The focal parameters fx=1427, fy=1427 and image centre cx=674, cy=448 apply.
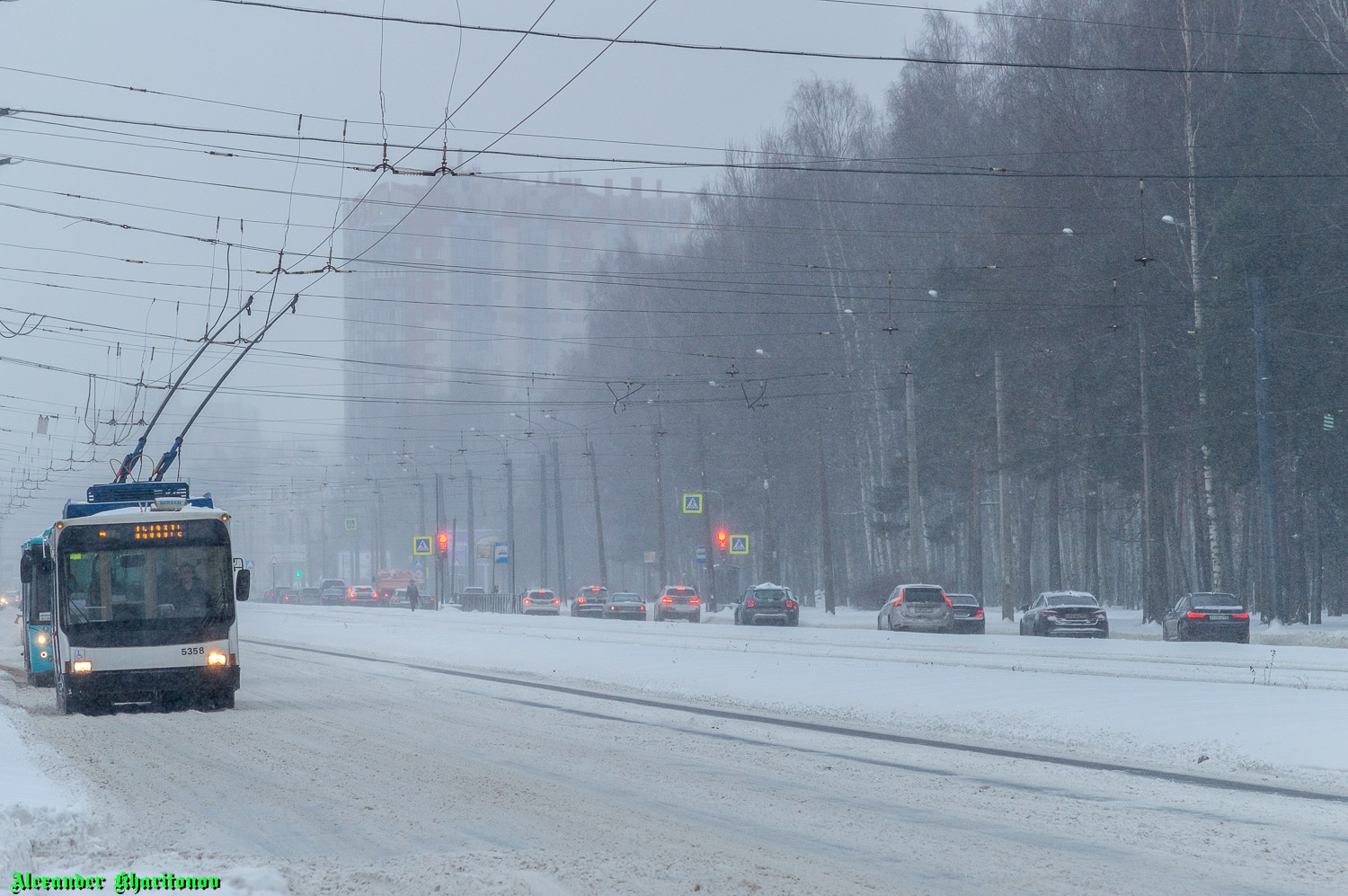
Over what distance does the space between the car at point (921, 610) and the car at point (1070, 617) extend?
10.1 ft

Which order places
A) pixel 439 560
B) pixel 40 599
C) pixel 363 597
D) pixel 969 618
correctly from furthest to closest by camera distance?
pixel 363 597
pixel 439 560
pixel 969 618
pixel 40 599

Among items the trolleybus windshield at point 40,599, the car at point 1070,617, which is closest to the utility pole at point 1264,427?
the car at point 1070,617

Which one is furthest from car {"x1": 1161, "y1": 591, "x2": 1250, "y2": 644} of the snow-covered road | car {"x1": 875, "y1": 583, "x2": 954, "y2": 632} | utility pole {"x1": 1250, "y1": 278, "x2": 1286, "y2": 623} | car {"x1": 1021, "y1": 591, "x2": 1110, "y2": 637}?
the snow-covered road

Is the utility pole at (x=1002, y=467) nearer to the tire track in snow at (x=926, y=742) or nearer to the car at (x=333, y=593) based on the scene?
the tire track in snow at (x=926, y=742)

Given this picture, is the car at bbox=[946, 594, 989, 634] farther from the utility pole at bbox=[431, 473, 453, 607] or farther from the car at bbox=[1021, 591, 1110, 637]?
the utility pole at bbox=[431, 473, 453, 607]

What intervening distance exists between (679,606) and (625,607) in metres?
2.96

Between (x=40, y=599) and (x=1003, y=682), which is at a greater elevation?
(x=40, y=599)

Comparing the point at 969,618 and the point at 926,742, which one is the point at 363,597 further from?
the point at 926,742

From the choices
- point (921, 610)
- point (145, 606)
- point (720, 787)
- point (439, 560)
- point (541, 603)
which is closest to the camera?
point (720, 787)

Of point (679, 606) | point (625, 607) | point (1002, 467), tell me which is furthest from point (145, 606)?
point (625, 607)

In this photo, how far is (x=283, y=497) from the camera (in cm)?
12562

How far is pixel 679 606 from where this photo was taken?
193 feet

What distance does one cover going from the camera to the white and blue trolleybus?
19875mm

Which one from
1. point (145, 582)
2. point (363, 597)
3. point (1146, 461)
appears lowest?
point (363, 597)
